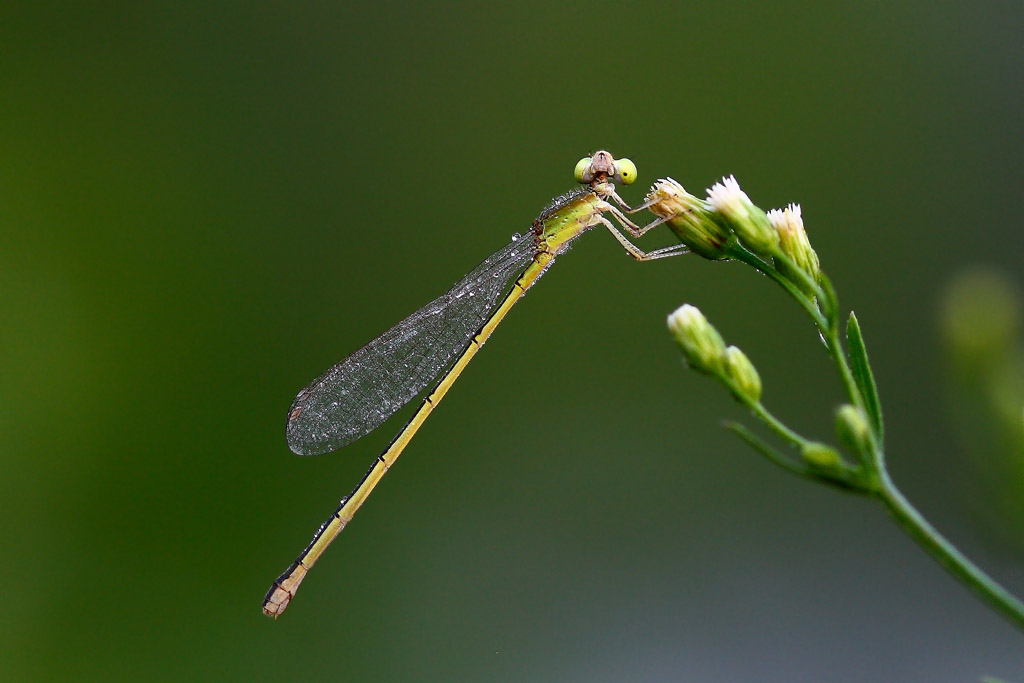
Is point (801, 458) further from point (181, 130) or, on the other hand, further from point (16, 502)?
point (181, 130)

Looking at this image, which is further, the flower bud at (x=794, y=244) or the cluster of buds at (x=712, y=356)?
the flower bud at (x=794, y=244)

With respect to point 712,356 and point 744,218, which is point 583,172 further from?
point 712,356

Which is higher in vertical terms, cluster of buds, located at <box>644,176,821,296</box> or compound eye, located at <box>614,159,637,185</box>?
compound eye, located at <box>614,159,637,185</box>

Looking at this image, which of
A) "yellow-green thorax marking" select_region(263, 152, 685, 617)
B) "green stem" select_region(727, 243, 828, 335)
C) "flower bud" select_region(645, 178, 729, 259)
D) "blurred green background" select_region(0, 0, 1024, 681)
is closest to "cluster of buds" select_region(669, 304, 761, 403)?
"green stem" select_region(727, 243, 828, 335)

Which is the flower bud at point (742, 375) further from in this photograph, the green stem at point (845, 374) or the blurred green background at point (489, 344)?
the blurred green background at point (489, 344)

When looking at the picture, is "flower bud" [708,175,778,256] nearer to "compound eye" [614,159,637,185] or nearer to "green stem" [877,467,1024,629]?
"green stem" [877,467,1024,629]

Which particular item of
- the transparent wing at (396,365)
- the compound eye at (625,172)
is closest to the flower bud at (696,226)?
the compound eye at (625,172)
